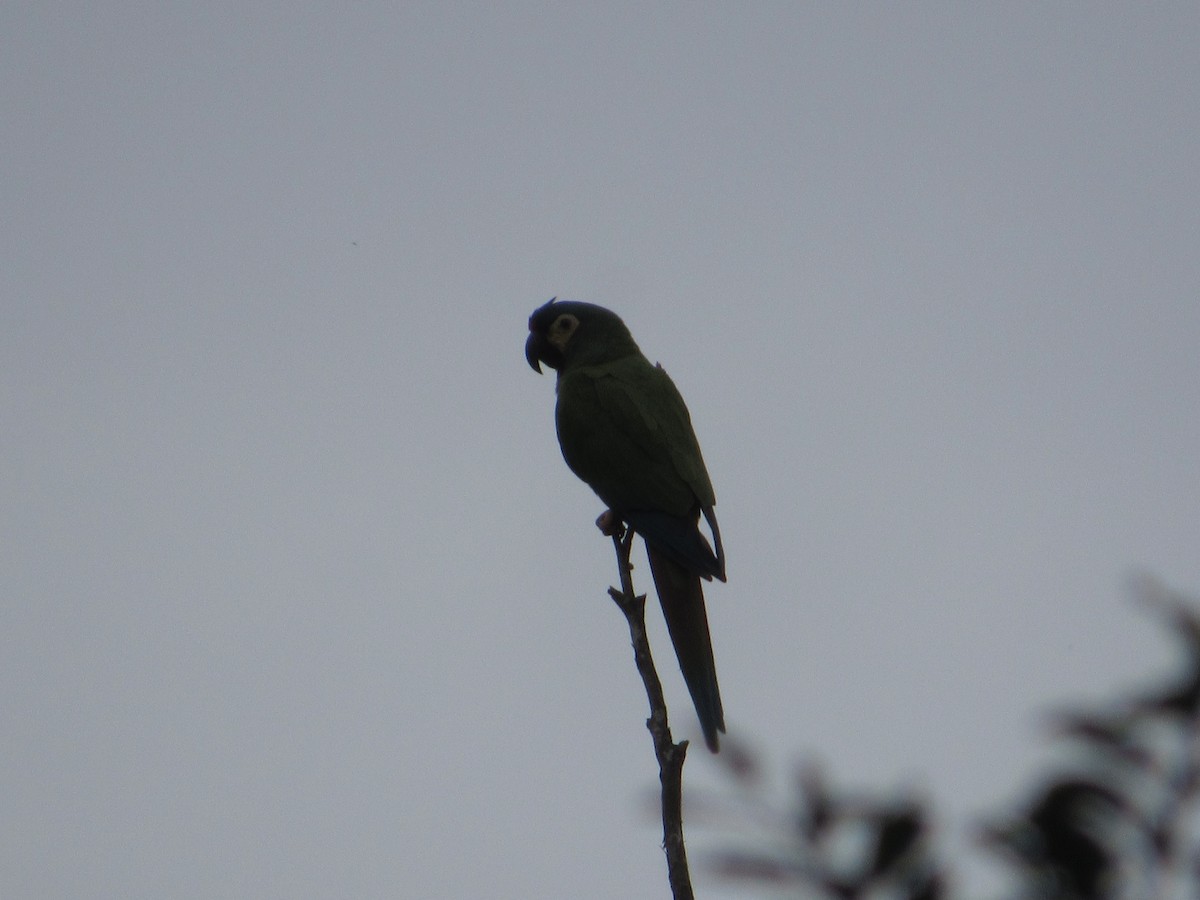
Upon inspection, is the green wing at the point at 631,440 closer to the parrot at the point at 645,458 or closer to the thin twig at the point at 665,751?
the parrot at the point at 645,458

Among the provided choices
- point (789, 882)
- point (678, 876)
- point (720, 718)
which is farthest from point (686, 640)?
point (789, 882)

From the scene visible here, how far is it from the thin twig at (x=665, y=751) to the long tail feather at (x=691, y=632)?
0.58 metres

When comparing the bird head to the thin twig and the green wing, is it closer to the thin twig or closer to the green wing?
the green wing

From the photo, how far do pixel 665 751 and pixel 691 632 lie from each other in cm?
130

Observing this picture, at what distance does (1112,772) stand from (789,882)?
10.4 inches

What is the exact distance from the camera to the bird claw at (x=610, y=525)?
15.2 feet

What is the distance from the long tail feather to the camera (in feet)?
13.0

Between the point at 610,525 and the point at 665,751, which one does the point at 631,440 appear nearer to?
the point at 610,525

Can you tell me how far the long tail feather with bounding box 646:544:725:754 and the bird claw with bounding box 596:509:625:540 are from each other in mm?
215

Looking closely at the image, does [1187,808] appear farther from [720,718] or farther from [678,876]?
[720,718]

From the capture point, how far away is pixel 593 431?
5035 mm

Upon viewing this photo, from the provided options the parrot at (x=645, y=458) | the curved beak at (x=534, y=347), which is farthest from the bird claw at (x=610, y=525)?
the curved beak at (x=534, y=347)

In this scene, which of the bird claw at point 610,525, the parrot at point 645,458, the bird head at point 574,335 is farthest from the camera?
the bird head at point 574,335

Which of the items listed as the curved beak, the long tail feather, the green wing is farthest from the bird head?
the long tail feather
